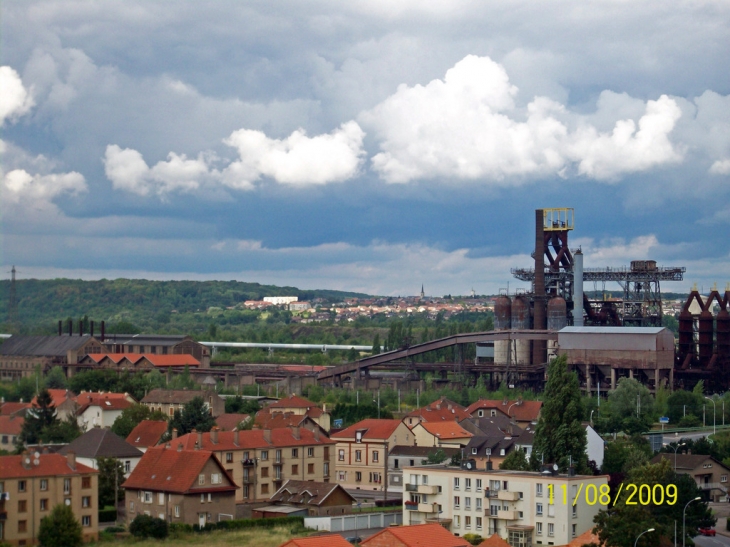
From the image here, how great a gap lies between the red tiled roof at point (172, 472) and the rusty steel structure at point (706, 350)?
250 feet

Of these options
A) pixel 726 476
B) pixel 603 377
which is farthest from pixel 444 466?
pixel 603 377

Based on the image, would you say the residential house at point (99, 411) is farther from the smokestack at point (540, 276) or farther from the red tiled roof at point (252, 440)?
the smokestack at point (540, 276)

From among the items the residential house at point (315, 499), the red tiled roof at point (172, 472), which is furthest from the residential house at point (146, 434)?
the red tiled roof at point (172, 472)

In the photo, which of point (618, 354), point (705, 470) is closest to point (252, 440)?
point (705, 470)

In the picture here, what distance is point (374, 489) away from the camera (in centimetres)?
8081

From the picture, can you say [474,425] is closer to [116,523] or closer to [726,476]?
[726,476]

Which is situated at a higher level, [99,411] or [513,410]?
[99,411]

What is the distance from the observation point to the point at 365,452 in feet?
271

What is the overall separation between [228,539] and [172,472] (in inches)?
274

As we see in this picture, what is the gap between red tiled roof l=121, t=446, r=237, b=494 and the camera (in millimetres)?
62562

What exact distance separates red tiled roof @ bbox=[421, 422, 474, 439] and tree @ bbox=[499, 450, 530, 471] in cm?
1915

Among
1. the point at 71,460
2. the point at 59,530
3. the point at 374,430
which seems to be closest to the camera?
the point at 59,530

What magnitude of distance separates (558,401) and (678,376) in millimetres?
62175

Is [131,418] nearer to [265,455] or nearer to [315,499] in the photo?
[265,455]
